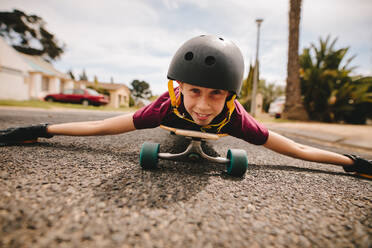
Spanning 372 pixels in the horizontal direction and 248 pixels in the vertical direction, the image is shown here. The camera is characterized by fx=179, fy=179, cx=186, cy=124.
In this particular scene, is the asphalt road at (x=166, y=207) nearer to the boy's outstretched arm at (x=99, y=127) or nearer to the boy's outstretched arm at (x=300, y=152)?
the boy's outstretched arm at (x=300, y=152)

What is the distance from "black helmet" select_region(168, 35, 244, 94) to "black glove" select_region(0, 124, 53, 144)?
156cm

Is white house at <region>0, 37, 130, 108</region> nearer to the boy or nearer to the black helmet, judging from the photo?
the boy

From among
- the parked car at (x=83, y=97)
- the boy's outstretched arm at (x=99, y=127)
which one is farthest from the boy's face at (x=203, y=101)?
the parked car at (x=83, y=97)

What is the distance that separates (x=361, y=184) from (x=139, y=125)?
7.01 ft

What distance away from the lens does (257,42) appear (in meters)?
10.9

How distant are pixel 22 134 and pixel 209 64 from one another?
2051 mm

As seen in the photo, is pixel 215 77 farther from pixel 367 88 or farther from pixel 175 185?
pixel 367 88

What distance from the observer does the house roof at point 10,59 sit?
14945mm

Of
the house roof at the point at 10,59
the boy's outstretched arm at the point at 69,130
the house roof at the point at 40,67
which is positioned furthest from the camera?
the house roof at the point at 40,67

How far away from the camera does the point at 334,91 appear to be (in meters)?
8.39

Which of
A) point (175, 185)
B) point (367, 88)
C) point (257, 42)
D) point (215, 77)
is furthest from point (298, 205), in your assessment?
point (257, 42)

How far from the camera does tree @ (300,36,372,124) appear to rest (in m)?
8.30

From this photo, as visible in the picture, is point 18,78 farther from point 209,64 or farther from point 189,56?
point 209,64

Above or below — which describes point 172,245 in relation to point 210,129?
below
